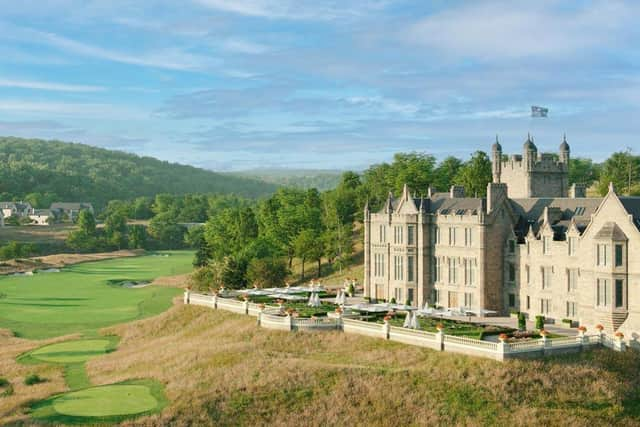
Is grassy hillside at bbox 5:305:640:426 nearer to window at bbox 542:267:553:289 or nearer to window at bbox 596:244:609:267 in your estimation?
window at bbox 596:244:609:267

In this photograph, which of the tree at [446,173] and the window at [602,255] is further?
the tree at [446,173]

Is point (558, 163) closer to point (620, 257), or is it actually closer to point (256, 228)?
point (620, 257)

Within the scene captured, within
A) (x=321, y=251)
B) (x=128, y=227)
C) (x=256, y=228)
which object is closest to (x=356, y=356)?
(x=321, y=251)

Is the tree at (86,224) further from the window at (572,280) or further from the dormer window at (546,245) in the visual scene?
the window at (572,280)

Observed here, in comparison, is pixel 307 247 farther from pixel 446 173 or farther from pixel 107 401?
pixel 107 401

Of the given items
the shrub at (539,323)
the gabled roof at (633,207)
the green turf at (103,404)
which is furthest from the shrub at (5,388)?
the gabled roof at (633,207)

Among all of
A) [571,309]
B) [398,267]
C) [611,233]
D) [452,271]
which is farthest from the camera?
[398,267]

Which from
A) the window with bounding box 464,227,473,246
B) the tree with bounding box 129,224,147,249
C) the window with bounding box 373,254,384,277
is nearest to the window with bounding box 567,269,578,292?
the window with bounding box 464,227,473,246

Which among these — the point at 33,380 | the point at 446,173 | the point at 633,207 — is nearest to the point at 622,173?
the point at 446,173
